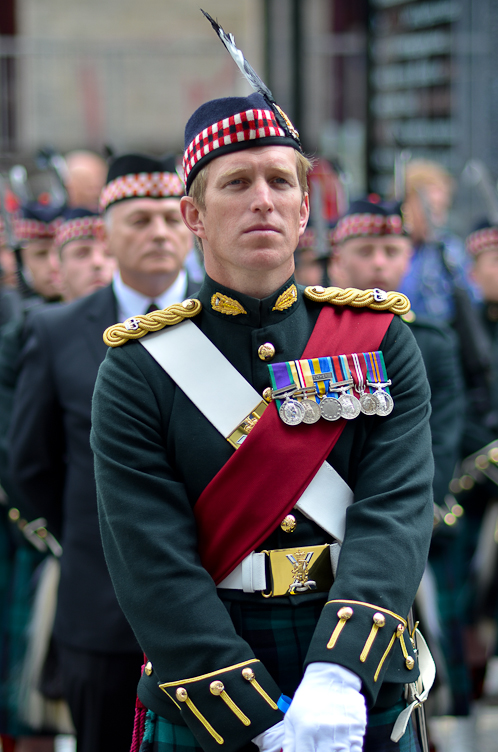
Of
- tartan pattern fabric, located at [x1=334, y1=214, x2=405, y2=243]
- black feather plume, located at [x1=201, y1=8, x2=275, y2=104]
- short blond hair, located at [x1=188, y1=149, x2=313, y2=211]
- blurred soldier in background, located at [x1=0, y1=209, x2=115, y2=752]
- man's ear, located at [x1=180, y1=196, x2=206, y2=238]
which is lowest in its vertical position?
blurred soldier in background, located at [x1=0, y1=209, x2=115, y2=752]

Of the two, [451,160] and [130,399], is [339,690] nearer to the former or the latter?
[130,399]

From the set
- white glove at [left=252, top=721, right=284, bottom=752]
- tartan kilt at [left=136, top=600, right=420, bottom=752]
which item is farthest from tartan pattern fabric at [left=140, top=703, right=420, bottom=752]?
white glove at [left=252, top=721, right=284, bottom=752]

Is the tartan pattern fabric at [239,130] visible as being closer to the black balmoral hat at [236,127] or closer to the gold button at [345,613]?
the black balmoral hat at [236,127]

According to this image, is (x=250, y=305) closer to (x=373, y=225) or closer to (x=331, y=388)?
(x=331, y=388)

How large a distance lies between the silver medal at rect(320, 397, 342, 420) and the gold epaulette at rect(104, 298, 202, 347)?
1.24ft

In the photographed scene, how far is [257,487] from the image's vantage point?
2057 millimetres

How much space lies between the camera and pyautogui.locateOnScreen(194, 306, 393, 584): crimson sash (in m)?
2.05

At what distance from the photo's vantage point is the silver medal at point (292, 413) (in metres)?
2.09

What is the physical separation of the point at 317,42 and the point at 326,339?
9.71 m

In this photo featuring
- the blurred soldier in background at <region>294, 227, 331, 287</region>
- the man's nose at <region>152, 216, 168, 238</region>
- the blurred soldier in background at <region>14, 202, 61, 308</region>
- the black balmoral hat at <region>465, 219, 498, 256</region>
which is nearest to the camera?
the man's nose at <region>152, 216, 168, 238</region>

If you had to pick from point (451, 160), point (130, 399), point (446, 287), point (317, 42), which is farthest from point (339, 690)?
point (317, 42)

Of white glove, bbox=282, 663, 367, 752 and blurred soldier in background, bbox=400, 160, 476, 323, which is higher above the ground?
blurred soldier in background, bbox=400, 160, 476, 323

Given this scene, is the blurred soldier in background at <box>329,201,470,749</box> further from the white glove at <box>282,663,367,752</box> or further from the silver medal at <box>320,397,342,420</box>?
the white glove at <box>282,663,367,752</box>

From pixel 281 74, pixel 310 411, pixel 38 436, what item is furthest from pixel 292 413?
pixel 281 74
